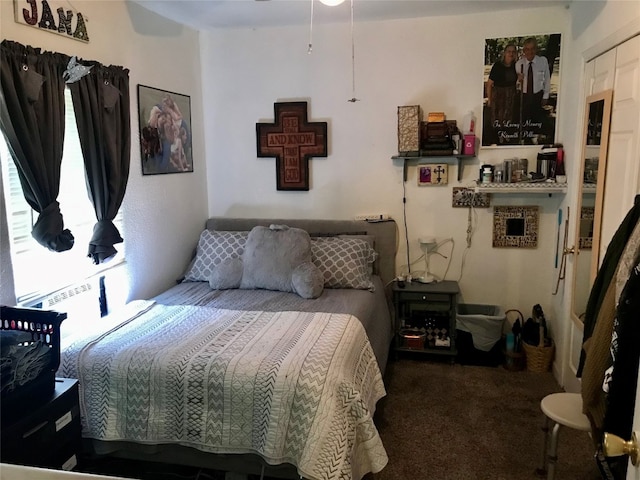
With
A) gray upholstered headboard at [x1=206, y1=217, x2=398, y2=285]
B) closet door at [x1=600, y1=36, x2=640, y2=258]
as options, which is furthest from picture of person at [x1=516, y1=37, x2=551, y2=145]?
gray upholstered headboard at [x1=206, y1=217, x2=398, y2=285]

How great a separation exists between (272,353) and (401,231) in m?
1.90

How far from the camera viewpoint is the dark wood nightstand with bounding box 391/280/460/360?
3576 millimetres

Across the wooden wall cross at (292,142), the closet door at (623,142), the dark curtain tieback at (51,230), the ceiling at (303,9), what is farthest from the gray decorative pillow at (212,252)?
the closet door at (623,142)

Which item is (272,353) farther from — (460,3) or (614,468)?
(460,3)

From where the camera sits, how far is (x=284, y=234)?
3467mm

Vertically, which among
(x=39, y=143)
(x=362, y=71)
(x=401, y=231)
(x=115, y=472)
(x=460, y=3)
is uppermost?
(x=460, y=3)

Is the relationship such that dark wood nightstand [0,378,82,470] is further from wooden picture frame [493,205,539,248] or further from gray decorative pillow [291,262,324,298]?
wooden picture frame [493,205,539,248]

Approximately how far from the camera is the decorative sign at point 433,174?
3720 mm

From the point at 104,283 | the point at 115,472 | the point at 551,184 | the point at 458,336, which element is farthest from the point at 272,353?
the point at 551,184

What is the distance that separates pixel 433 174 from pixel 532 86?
0.89 meters

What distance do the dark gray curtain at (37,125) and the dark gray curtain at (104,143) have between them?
18 centimetres

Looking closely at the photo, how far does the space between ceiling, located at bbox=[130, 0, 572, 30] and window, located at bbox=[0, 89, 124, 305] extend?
1.11 m

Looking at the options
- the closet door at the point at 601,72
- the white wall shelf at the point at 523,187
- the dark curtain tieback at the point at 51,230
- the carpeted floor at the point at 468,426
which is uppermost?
the closet door at the point at 601,72

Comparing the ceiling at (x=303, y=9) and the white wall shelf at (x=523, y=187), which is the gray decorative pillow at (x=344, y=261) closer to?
the white wall shelf at (x=523, y=187)
